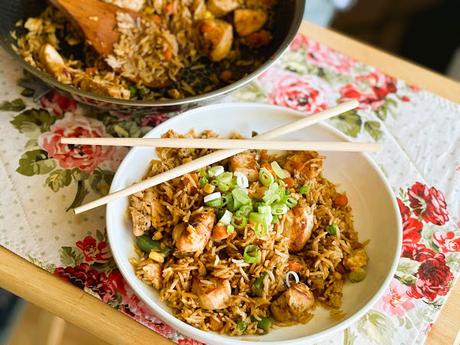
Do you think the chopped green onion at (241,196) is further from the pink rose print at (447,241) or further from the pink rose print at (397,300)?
the pink rose print at (447,241)

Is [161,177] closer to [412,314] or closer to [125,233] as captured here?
[125,233]

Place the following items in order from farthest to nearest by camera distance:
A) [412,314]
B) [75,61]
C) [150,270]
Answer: [75,61]
[412,314]
[150,270]

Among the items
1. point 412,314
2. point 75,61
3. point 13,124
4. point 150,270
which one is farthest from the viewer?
point 75,61

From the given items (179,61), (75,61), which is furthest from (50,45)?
(179,61)

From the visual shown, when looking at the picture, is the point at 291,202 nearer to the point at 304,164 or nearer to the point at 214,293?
the point at 304,164

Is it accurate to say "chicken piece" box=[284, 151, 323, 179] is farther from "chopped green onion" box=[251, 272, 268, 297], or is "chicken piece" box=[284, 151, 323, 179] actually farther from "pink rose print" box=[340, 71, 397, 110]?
"pink rose print" box=[340, 71, 397, 110]
